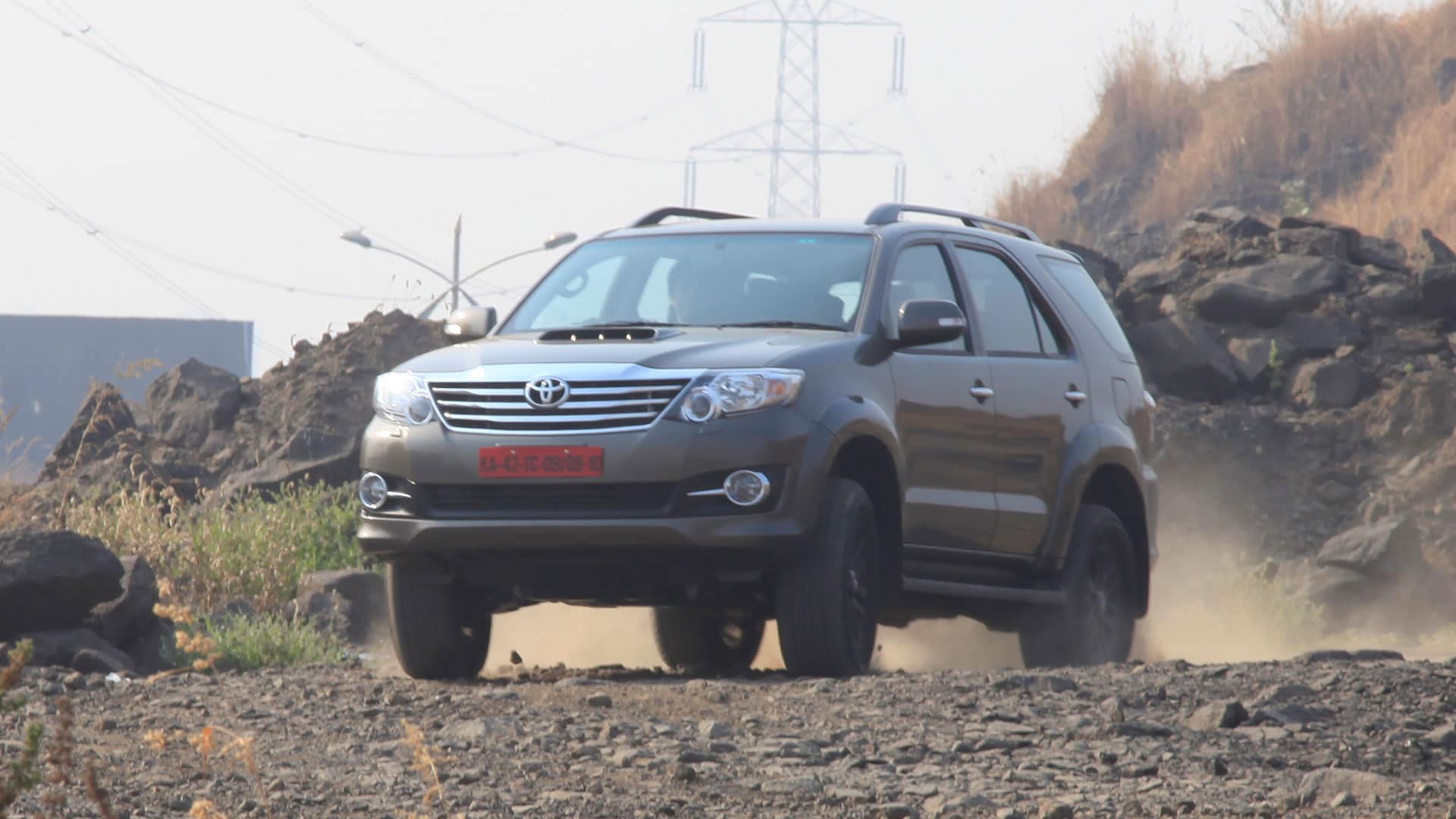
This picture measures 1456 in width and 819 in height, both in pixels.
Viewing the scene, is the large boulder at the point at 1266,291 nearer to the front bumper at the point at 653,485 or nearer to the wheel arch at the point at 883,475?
the wheel arch at the point at 883,475

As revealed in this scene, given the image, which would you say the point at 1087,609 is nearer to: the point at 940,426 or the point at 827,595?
the point at 940,426

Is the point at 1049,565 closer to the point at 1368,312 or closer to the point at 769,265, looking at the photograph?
the point at 769,265

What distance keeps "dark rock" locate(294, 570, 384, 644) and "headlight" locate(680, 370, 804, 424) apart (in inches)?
198

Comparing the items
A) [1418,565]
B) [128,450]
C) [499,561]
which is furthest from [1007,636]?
[128,450]

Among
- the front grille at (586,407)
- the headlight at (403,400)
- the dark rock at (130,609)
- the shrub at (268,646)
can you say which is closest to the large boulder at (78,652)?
the dark rock at (130,609)

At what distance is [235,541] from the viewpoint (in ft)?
43.0

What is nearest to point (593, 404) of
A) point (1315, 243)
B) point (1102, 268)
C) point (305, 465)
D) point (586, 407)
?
point (586, 407)

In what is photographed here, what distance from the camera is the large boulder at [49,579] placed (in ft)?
32.6

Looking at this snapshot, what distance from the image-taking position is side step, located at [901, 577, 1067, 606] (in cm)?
830

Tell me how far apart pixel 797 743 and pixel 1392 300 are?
678 inches

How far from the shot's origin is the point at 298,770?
582 cm

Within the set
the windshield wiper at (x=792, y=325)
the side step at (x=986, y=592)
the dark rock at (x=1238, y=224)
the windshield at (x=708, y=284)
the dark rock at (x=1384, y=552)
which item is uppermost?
the dark rock at (x=1238, y=224)

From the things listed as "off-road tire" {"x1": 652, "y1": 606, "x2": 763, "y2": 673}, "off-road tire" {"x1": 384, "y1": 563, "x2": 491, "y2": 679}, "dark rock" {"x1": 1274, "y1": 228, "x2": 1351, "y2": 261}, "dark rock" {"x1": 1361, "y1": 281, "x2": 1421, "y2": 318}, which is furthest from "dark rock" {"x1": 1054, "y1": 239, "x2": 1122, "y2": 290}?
"off-road tire" {"x1": 384, "y1": 563, "x2": 491, "y2": 679}

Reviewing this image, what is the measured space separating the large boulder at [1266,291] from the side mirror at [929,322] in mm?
14325
